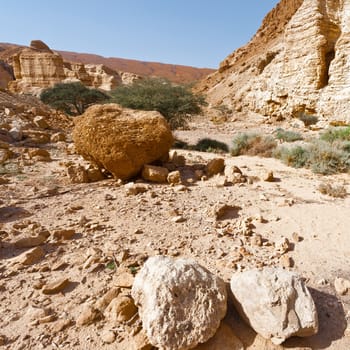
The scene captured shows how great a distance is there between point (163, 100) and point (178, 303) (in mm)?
7759

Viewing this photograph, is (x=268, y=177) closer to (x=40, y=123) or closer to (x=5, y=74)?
(x=40, y=123)

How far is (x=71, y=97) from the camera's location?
13461mm

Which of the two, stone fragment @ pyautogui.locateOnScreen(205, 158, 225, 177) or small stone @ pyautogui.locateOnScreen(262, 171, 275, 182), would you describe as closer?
small stone @ pyautogui.locateOnScreen(262, 171, 275, 182)

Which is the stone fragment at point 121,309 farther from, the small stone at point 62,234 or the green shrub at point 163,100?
the green shrub at point 163,100

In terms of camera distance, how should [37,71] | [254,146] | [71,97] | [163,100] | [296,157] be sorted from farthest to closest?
[37,71] → [71,97] → [163,100] → [254,146] → [296,157]

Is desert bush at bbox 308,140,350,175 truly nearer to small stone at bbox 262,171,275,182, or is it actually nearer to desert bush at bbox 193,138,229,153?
small stone at bbox 262,171,275,182

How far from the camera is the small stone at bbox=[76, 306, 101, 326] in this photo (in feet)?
4.84

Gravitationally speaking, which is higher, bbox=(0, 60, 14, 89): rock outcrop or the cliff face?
bbox=(0, 60, 14, 89): rock outcrop

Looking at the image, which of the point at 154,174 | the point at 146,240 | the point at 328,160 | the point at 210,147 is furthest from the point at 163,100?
the point at 146,240

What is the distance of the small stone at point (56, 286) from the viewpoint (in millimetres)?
1709

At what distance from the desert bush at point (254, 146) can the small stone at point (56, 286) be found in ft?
16.1

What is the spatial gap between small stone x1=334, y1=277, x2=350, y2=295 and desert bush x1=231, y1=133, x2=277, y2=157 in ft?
13.4

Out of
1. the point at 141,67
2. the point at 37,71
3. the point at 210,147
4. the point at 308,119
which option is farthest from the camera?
the point at 141,67

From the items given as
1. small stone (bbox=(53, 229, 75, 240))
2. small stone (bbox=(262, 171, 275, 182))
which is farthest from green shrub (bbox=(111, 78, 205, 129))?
small stone (bbox=(53, 229, 75, 240))
